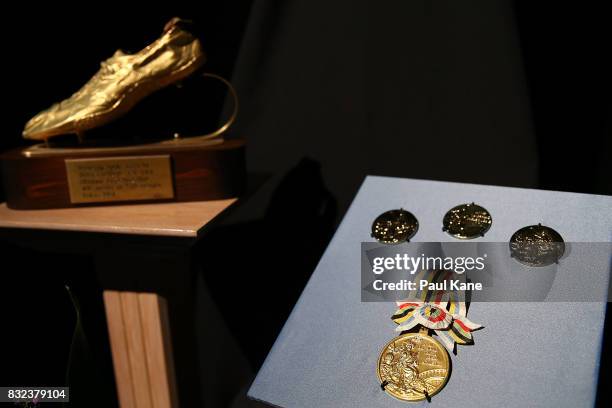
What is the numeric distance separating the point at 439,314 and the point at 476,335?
0.06 m

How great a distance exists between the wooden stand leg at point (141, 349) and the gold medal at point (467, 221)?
61 centimetres

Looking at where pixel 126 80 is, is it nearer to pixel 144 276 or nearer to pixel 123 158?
pixel 123 158

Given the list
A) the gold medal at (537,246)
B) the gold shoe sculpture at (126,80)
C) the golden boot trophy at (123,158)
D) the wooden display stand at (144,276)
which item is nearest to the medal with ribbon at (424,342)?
the gold medal at (537,246)

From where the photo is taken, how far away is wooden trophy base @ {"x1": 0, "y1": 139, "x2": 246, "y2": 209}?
1020mm

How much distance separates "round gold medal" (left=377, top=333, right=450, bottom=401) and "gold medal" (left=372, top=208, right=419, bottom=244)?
174mm

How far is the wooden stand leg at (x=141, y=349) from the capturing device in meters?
1.06

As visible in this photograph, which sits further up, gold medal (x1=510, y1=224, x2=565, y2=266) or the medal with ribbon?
gold medal (x1=510, y1=224, x2=565, y2=266)

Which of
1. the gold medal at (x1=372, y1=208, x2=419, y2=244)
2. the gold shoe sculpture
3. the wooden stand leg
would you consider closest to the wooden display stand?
the wooden stand leg

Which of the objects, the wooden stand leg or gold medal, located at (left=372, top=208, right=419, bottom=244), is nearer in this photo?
gold medal, located at (left=372, top=208, right=419, bottom=244)

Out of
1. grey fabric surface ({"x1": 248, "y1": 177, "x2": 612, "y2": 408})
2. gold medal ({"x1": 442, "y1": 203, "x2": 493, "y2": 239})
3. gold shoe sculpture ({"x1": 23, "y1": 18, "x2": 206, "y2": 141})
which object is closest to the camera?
grey fabric surface ({"x1": 248, "y1": 177, "x2": 612, "y2": 408})

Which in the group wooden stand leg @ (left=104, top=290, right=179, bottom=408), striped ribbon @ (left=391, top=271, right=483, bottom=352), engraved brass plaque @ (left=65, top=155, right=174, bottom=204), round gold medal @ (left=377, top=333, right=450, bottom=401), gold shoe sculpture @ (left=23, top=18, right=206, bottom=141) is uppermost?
gold shoe sculpture @ (left=23, top=18, right=206, bottom=141)

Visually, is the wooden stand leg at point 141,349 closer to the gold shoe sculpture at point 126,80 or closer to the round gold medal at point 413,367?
the gold shoe sculpture at point 126,80

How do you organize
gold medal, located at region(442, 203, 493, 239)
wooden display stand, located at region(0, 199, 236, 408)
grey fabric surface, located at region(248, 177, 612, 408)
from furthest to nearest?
wooden display stand, located at region(0, 199, 236, 408) → gold medal, located at region(442, 203, 493, 239) → grey fabric surface, located at region(248, 177, 612, 408)

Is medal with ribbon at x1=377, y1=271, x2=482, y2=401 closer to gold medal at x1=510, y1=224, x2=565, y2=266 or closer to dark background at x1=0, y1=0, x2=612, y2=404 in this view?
gold medal at x1=510, y1=224, x2=565, y2=266
